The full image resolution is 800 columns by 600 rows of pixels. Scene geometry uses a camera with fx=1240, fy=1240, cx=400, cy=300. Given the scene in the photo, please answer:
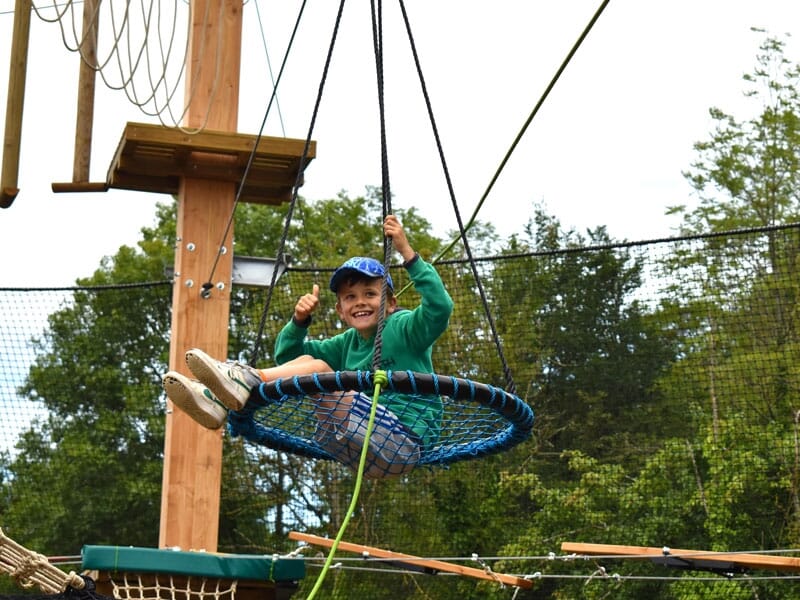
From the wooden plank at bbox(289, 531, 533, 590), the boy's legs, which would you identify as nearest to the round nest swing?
the boy's legs

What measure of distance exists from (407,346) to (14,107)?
1065 millimetres

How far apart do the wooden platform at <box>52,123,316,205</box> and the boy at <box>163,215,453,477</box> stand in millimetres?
659

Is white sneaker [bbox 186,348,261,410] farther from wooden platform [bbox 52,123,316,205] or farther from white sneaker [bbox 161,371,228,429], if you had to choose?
wooden platform [bbox 52,123,316,205]

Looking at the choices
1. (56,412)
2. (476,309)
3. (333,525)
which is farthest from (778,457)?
(56,412)

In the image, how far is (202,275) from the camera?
376cm

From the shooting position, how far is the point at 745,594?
7.60 meters

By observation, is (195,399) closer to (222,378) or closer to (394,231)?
(222,378)

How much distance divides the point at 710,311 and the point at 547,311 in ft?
3.26

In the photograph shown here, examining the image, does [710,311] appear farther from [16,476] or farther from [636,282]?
[16,476]

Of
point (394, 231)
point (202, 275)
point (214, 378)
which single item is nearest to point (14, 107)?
point (214, 378)

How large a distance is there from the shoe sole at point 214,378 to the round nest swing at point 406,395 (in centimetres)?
5

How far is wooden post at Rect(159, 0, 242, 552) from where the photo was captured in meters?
3.67

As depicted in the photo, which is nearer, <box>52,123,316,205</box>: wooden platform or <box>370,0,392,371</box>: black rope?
<box>370,0,392,371</box>: black rope

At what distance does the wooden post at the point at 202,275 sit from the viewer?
367cm
